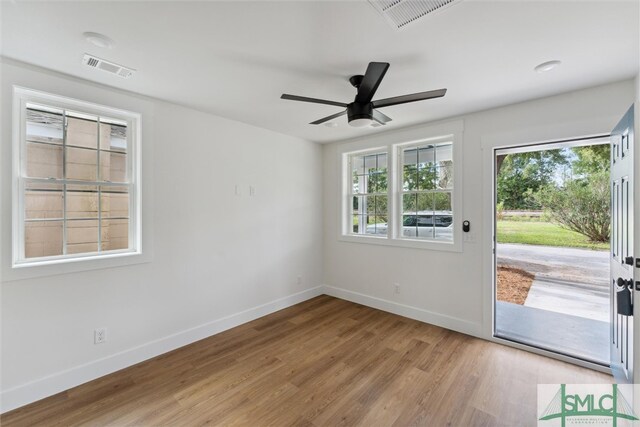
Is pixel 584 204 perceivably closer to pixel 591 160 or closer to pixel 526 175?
pixel 591 160

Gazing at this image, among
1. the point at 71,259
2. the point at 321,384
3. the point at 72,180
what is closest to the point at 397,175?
the point at 321,384

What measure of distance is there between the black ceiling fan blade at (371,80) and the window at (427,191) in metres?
1.88

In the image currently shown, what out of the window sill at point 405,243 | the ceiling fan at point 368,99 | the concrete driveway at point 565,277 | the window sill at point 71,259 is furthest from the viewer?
the concrete driveway at point 565,277

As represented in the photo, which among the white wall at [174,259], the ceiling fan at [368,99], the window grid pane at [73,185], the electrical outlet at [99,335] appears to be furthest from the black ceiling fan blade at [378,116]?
the electrical outlet at [99,335]

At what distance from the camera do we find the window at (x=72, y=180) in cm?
212

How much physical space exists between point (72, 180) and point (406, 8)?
2939mm

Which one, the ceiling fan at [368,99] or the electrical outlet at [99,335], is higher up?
the ceiling fan at [368,99]

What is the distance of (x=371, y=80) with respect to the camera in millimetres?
1835

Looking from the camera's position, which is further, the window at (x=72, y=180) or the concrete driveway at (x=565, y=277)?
the concrete driveway at (x=565, y=277)

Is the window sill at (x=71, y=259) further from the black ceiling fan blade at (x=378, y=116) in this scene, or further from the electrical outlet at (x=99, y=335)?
the black ceiling fan blade at (x=378, y=116)

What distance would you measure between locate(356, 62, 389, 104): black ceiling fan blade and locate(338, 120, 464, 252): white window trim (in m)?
1.71

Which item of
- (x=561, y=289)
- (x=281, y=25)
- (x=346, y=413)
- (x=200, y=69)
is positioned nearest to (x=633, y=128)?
(x=281, y=25)

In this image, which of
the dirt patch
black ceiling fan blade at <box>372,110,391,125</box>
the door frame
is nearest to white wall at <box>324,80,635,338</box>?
the door frame

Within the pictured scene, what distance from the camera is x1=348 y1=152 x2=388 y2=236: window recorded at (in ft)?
13.5
